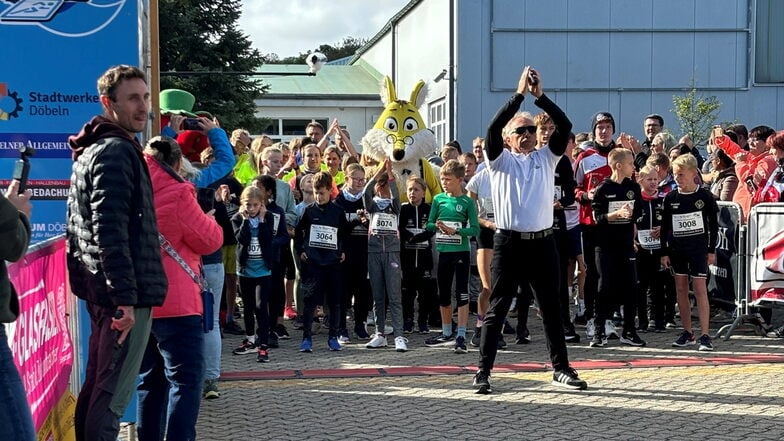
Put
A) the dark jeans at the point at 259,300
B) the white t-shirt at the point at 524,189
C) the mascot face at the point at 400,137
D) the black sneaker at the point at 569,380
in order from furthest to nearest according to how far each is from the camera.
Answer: the mascot face at the point at 400,137, the dark jeans at the point at 259,300, the black sneaker at the point at 569,380, the white t-shirt at the point at 524,189

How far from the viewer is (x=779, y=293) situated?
1031 cm

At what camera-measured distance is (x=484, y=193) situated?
1041cm

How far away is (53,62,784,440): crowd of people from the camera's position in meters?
4.86

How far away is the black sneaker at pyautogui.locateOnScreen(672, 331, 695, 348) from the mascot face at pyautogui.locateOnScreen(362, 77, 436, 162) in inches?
148


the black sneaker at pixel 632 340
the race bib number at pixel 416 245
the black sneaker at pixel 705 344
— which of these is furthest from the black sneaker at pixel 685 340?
the race bib number at pixel 416 245

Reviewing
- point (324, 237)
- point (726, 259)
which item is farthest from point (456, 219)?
point (726, 259)

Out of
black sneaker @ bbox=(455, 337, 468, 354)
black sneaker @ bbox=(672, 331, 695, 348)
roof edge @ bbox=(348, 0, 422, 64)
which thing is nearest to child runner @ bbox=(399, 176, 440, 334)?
black sneaker @ bbox=(455, 337, 468, 354)

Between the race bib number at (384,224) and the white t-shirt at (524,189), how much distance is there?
2602mm

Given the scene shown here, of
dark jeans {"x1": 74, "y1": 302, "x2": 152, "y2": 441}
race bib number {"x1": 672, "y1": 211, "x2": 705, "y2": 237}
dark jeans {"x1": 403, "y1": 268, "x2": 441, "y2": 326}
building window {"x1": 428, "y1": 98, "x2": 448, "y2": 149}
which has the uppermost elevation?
building window {"x1": 428, "y1": 98, "x2": 448, "y2": 149}

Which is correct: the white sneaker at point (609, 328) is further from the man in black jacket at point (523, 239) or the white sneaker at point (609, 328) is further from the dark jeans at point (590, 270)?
the man in black jacket at point (523, 239)

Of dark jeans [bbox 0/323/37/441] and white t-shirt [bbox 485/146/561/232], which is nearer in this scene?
dark jeans [bbox 0/323/37/441]

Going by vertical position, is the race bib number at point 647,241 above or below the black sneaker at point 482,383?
above

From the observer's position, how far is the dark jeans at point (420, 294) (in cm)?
1117

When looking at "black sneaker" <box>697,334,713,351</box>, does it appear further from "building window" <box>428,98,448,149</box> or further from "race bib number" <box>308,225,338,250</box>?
"building window" <box>428,98,448,149</box>
